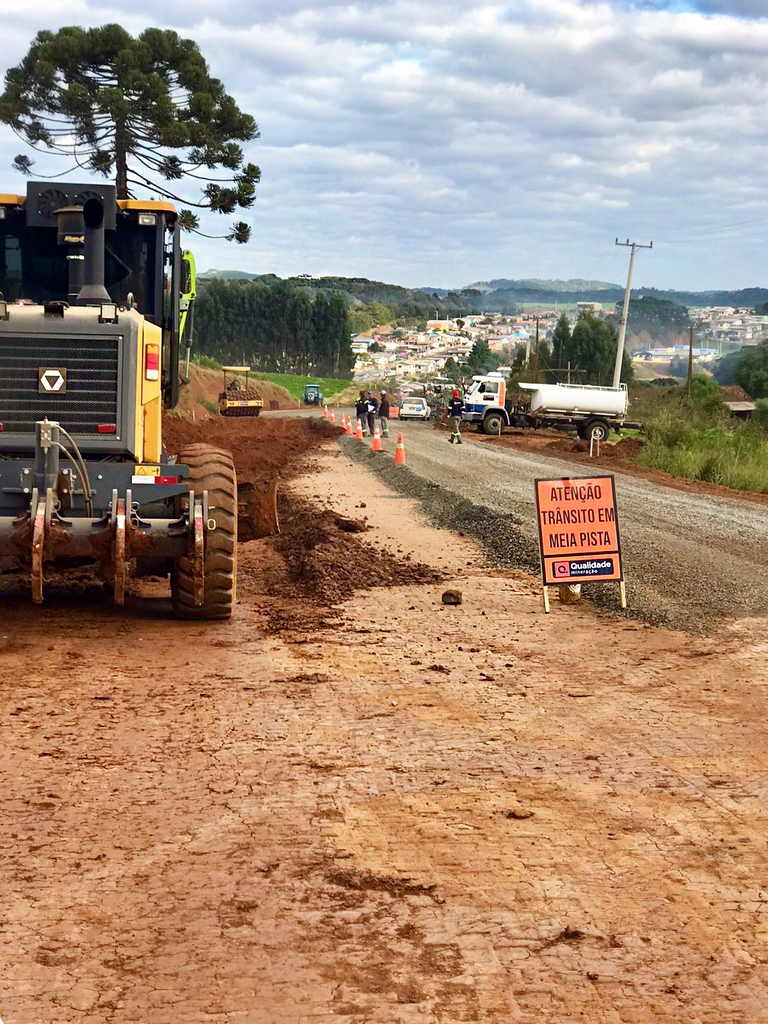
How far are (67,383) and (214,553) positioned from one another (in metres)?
1.87

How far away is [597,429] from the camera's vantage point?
4797 centimetres

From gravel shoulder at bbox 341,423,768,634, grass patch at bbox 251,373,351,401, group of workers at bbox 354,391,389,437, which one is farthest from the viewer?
grass patch at bbox 251,373,351,401

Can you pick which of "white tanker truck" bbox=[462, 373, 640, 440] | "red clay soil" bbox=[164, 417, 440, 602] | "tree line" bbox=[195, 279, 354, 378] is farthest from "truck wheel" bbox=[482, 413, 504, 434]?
"tree line" bbox=[195, 279, 354, 378]

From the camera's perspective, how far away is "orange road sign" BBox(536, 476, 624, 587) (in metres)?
11.7

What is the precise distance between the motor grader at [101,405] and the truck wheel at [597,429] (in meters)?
38.1

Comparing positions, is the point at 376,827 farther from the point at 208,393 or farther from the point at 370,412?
the point at 208,393

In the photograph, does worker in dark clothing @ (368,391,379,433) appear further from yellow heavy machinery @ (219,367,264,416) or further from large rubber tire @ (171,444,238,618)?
large rubber tire @ (171,444,238,618)

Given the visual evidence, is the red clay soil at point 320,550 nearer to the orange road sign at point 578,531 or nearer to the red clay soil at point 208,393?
the orange road sign at point 578,531

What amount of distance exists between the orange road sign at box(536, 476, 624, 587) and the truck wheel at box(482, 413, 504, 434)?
37766 mm

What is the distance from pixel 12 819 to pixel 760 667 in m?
5.92

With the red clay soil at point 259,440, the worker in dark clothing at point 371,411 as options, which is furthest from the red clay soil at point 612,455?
the red clay soil at point 259,440

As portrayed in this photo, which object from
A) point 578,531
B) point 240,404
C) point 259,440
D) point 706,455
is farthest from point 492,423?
point 578,531

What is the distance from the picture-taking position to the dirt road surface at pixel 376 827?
162 inches

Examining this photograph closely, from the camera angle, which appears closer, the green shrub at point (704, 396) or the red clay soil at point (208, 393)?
the red clay soil at point (208, 393)
